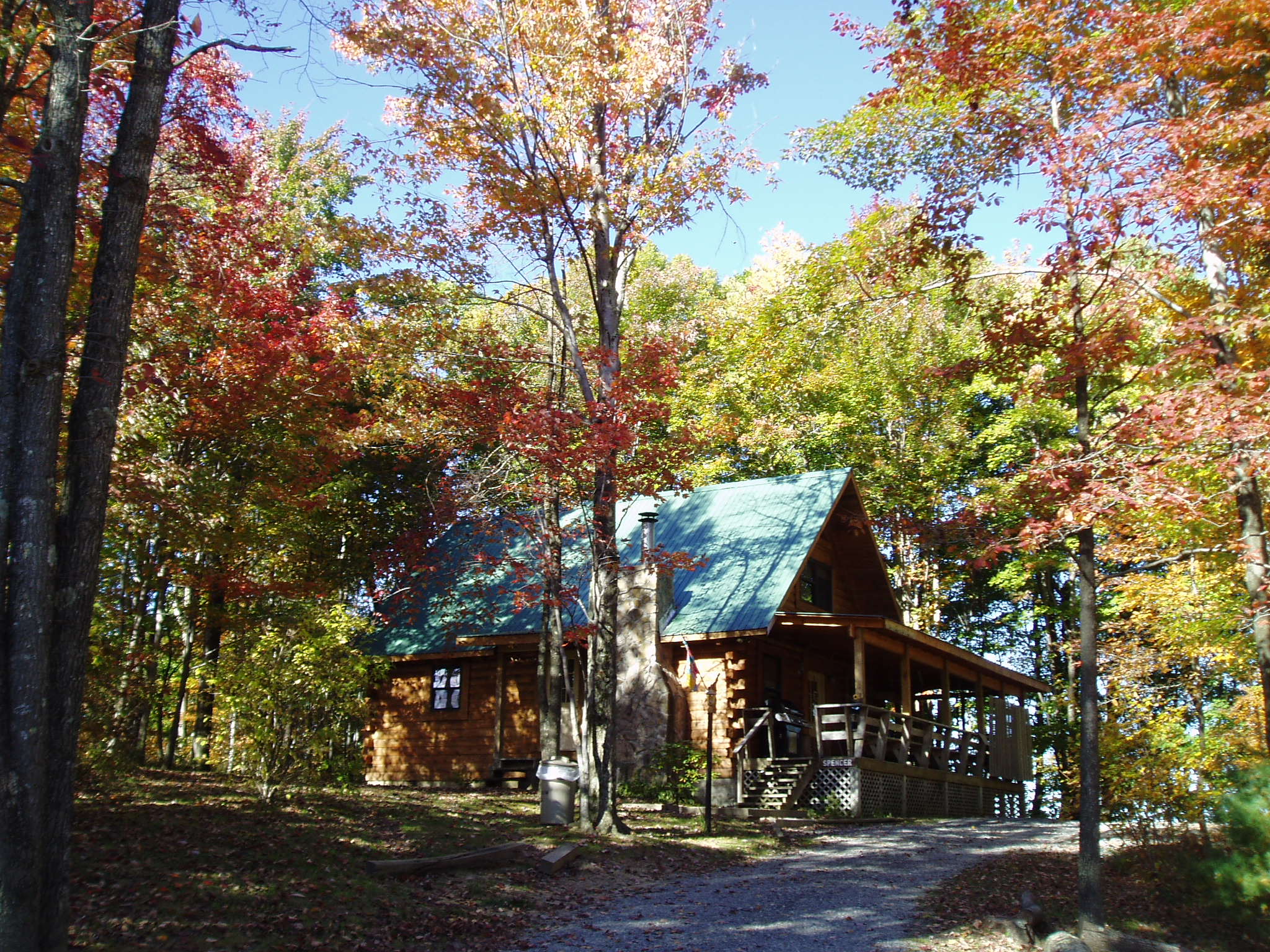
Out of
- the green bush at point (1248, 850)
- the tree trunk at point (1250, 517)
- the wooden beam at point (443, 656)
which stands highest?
the tree trunk at point (1250, 517)

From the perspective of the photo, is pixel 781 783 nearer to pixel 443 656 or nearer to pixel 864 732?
pixel 864 732

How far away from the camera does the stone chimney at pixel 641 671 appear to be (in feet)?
62.8

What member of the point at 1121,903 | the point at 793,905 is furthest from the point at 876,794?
the point at 793,905

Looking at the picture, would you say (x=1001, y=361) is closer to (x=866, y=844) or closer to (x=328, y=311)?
(x=866, y=844)

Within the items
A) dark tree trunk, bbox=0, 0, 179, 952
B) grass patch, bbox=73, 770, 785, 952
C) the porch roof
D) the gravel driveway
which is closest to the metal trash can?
grass patch, bbox=73, 770, 785, 952

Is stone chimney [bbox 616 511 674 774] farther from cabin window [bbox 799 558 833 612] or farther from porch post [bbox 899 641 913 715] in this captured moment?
porch post [bbox 899 641 913 715]

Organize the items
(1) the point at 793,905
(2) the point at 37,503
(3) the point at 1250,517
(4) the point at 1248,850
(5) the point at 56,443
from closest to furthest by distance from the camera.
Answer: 1. (2) the point at 37,503
2. (5) the point at 56,443
3. (4) the point at 1248,850
4. (1) the point at 793,905
5. (3) the point at 1250,517

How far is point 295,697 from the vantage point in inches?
492

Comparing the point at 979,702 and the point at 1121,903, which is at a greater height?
the point at 979,702

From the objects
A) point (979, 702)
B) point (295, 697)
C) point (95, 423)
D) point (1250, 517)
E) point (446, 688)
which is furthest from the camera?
point (979, 702)

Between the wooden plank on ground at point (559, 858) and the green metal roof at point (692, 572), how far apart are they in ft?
22.3

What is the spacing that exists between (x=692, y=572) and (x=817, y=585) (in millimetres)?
2877

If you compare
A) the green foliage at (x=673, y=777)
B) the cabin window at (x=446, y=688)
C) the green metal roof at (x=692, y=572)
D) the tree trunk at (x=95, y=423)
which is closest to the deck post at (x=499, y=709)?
the green metal roof at (x=692, y=572)

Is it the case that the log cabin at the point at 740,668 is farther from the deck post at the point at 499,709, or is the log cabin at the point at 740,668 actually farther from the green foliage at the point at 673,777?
the green foliage at the point at 673,777
